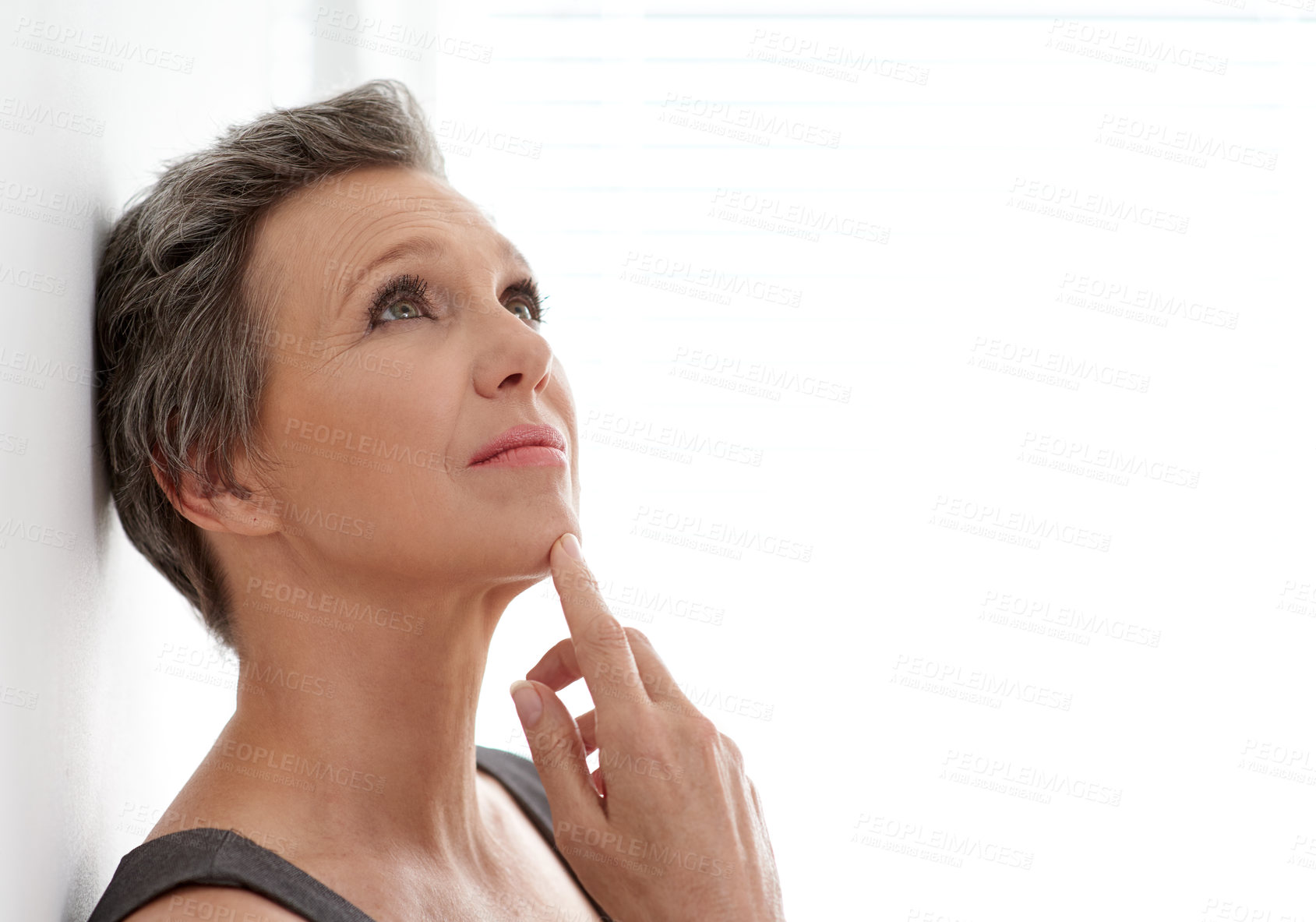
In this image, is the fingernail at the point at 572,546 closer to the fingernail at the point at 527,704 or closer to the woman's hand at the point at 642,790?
the woman's hand at the point at 642,790

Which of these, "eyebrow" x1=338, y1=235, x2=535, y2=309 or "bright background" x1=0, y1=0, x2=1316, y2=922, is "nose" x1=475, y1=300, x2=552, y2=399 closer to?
"eyebrow" x1=338, y1=235, x2=535, y2=309

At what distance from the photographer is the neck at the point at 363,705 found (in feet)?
3.67

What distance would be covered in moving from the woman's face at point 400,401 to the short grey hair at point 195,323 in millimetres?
30

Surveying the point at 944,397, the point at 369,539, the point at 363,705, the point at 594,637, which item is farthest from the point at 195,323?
the point at 944,397

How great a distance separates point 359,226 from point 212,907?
702mm

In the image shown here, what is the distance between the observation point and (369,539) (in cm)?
110

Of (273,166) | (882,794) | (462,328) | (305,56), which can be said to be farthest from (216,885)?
(305,56)

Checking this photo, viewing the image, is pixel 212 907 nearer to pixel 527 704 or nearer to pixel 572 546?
pixel 527 704

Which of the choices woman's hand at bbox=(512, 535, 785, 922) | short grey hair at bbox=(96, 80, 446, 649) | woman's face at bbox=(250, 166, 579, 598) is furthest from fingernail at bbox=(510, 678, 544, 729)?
short grey hair at bbox=(96, 80, 446, 649)

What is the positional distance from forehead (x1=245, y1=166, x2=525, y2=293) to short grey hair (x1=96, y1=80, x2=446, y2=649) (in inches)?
0.9

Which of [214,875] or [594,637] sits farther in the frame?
[594,637]

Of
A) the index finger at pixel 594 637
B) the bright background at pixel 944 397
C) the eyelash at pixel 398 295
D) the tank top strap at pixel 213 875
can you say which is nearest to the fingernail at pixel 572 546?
the index finger at pixel 594 637

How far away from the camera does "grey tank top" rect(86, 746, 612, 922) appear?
3.11 feet

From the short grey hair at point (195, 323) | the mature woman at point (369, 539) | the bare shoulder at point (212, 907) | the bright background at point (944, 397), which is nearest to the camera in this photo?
the bare shoulder at point (212, 907)
